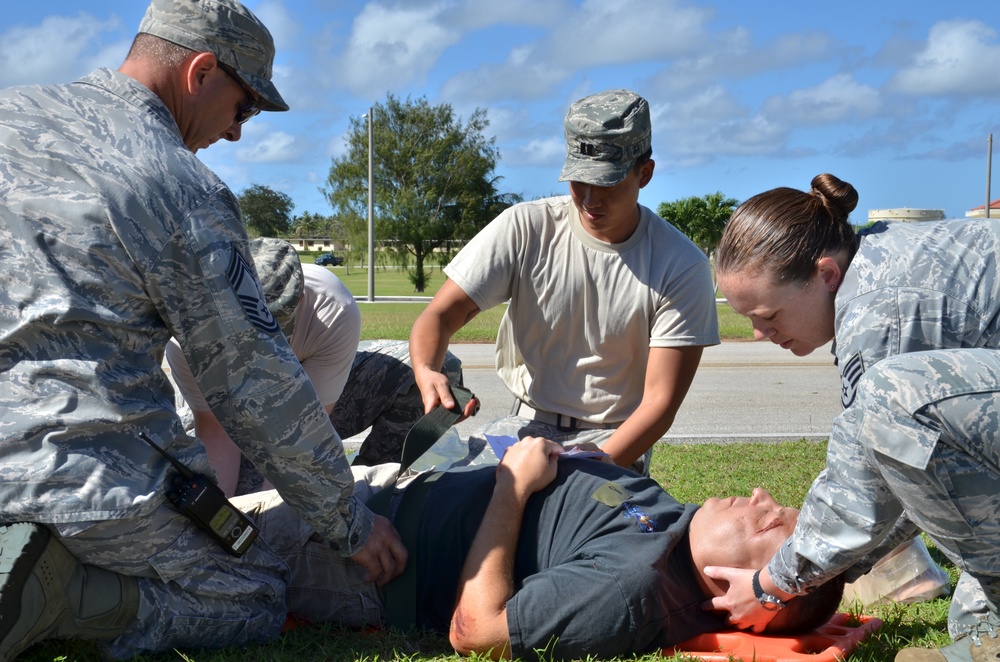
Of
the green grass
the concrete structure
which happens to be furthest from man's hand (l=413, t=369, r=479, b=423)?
the concrete structure

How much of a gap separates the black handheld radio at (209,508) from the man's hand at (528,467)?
34.9 inches

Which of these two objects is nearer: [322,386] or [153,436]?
[153,436]

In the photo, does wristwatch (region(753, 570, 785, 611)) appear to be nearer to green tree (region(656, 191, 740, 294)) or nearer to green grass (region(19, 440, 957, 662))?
green grass (region(19, 440, 957, 662))

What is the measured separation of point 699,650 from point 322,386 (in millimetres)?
2432

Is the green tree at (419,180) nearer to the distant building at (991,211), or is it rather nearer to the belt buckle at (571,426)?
the distant building at (991,211)

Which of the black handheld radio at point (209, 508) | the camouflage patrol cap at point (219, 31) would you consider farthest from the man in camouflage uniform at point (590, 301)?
the camouflage patrol cap at point (219, 31)

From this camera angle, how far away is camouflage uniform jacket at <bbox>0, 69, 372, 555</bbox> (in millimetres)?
2736

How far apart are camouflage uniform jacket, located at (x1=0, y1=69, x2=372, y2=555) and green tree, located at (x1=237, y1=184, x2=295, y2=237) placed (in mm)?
80352

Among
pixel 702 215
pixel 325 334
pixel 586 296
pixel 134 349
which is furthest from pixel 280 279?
pixel 702 215

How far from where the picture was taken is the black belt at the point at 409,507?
335 centimetres

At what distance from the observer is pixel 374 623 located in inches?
134

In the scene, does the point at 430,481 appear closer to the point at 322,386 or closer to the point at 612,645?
the point at 612,645

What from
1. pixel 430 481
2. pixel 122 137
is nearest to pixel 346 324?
pixel 430 481

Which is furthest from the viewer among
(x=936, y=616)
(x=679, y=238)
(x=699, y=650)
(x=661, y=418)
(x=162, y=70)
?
(x=679, y=238)
